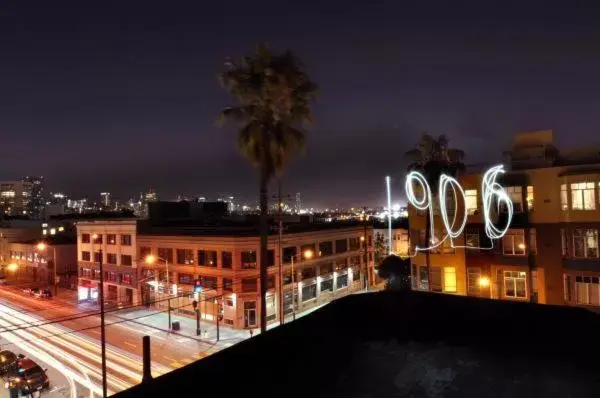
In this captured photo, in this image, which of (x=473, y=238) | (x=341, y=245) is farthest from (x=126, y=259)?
(x=473, y=238)

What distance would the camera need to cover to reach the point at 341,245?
232 feet

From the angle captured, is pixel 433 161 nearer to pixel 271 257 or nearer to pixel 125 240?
pixel 271 257

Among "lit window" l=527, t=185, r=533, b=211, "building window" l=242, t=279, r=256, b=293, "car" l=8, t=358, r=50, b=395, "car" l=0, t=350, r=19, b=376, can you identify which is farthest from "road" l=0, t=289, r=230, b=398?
"lit window" l=527, t=185, r=533, b=211

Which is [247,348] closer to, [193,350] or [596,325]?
[596,325]

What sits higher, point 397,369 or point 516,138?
point 516,138

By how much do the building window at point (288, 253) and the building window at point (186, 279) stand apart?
12227 mm

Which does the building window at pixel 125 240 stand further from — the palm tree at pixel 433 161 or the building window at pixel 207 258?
the palm tree at pixel 433 161

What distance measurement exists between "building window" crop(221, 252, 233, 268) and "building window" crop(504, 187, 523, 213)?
31.8 m

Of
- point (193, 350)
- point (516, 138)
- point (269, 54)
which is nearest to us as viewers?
point (269, 54)

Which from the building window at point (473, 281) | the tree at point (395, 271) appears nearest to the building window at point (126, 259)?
the building window at point (473, 281)

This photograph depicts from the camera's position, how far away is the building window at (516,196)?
36312 millimetres

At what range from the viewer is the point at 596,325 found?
7.96 m

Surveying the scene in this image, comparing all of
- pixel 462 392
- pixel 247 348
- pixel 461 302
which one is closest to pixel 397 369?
pixel 462 392

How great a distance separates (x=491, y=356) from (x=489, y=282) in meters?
33.6
